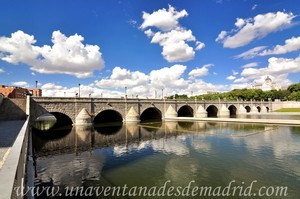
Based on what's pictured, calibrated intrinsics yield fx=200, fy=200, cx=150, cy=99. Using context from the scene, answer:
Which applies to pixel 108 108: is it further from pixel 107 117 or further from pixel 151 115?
pixel 151 115

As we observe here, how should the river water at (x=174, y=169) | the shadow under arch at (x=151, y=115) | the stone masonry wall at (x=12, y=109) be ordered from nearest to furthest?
the river water at (x=174, y=169)
the stone masonry wall at (x=12, y=109)
the shadow under arch at (x=151, y=115)

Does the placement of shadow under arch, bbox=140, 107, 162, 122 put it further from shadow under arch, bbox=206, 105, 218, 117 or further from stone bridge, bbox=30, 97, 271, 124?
shadow under arch, bbox=206, 105, 218, 117

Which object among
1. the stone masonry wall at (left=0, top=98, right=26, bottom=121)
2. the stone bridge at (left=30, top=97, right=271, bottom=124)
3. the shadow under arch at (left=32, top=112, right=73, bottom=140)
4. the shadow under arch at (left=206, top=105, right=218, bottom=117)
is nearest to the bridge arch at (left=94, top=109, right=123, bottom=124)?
the stone bridge at (left=30, top=97, right=271, bottom=124)

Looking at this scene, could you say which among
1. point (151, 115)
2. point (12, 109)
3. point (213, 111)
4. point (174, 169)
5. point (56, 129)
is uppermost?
point (12, 109)

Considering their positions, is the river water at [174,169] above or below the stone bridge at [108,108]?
below

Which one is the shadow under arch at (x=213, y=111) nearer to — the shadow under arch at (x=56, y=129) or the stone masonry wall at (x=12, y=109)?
the shadow under arch at (x=56, y=129)

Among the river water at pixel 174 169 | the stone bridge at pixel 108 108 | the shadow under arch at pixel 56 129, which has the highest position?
the stone bridge at pixel 108 108

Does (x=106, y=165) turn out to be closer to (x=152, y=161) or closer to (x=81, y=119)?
(x=152, y=161)

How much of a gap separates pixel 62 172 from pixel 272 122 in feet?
128

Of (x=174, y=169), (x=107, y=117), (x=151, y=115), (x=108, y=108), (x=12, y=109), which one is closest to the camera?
(x=174, y=169)

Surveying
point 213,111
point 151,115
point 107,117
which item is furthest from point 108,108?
point 213,111

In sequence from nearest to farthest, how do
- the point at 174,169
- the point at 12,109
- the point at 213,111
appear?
the point at 174,169
the point at 12,109
the point at 213,111

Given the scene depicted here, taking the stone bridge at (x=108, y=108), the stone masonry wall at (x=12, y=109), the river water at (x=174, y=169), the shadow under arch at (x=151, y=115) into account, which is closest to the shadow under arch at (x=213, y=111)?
the stone bridge at (x=108, y=108)

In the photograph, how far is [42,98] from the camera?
36500 millimetres
